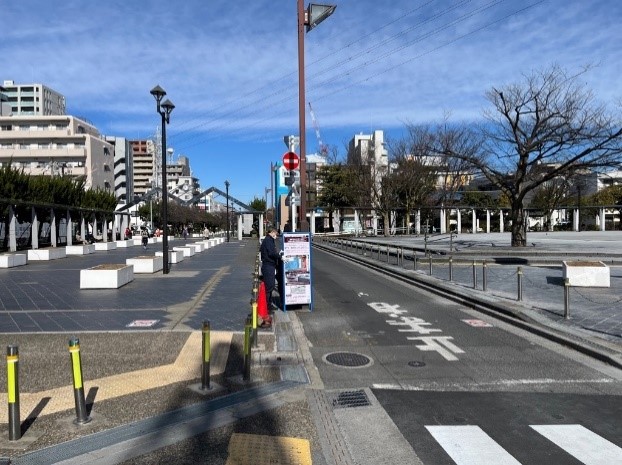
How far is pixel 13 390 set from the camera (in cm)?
438

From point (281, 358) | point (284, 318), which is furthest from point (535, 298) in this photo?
point (281, 358)

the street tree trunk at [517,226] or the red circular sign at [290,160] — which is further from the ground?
the red circular sign at [290,160]

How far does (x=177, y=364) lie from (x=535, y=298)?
8.81 m

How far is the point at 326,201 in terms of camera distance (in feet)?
243

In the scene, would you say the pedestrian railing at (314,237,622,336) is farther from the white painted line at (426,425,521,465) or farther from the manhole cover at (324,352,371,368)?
the white painted line at (426,425,521,465)

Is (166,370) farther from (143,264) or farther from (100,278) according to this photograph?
(143,264)

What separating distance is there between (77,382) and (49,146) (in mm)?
79475

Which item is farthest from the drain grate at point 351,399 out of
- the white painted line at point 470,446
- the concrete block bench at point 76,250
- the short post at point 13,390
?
the concrete block bench at point 76,250

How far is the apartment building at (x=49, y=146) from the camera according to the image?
73.1 meters

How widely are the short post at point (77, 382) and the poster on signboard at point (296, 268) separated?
6.41m

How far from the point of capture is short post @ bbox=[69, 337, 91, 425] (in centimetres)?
467

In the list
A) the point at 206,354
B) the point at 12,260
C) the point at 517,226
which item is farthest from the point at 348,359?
the point at 517,226

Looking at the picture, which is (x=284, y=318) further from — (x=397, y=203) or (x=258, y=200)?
(x=258, y=200)

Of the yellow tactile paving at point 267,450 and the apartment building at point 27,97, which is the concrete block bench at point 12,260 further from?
the apartment building at point 27,97
